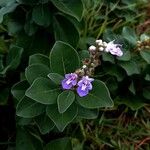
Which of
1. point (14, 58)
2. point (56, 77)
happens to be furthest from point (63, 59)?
point (14, 58)

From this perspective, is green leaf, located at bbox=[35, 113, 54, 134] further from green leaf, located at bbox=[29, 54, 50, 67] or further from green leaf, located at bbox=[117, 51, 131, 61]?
green leaf, located at bbox=[117, 51, 131, 61]

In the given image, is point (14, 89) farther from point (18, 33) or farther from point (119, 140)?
point (119, 140)

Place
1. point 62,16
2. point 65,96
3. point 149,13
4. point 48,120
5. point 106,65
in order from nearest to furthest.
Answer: point 65,96
point 48,120
point 62,16
point 106,65
point 149,13

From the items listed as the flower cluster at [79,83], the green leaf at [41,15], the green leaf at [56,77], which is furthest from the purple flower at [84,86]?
the green leaf at [41,15]

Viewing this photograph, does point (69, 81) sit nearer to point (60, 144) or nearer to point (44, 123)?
point (44, 123)

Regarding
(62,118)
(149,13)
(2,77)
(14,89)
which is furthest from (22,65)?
(149,13)

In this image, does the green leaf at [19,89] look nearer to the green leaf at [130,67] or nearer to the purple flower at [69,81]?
the purple flower at [69,81]
